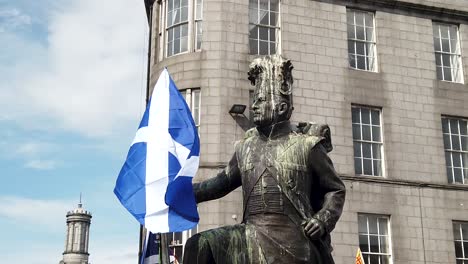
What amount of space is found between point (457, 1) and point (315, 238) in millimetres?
25405

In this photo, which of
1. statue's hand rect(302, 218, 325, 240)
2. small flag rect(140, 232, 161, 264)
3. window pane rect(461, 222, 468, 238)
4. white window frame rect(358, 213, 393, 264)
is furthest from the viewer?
window pane rect(461, 222, 468, 238)

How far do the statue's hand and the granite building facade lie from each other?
55.5ft

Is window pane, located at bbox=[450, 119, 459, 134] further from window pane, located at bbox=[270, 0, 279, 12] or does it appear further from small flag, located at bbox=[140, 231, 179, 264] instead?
small flag, located at bbox=[140, 231, 179, 264]

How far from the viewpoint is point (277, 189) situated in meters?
5.32

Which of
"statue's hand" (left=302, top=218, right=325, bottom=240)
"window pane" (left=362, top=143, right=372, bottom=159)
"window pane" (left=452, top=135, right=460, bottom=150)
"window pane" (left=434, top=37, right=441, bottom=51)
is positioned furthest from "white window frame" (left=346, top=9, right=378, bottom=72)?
"statue's hand" (left=302, top=218, right=325, bottom=240)

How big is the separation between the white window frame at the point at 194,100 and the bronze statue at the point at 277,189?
58.2 ft

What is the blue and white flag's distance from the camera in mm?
7210

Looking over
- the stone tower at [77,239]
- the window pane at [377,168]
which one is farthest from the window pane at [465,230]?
the stone tower at [77,239]

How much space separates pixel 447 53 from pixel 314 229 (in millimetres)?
24287

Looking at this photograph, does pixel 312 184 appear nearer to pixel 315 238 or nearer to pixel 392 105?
pixel 315 238

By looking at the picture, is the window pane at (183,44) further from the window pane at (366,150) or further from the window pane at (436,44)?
the window pane at (436,44)

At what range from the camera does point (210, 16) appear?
959 inches

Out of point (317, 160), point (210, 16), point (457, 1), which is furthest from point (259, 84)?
point (457, 1)

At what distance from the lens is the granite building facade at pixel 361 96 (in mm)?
23609
